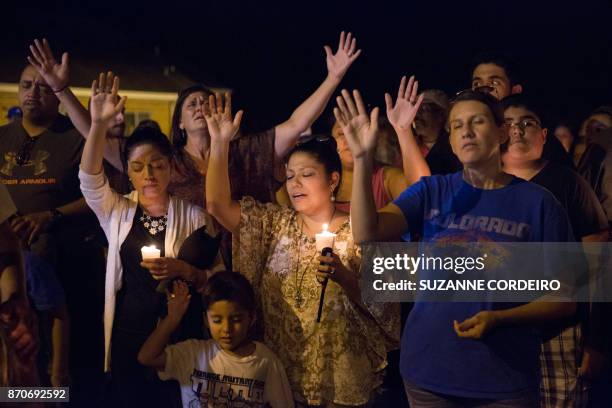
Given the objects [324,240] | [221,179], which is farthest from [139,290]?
[324,240]

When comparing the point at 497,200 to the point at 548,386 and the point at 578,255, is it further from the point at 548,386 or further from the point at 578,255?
the point at 548,386

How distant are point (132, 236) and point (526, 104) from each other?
1773 millimetres

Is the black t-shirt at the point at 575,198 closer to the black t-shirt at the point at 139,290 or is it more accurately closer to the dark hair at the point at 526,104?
the dark hair at the point at 526,104

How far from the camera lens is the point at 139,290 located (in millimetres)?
3020

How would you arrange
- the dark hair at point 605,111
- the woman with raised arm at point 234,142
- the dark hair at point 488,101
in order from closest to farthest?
1. the dark hair at point 488,101
2. the woman with raised arm at point 234,142
3. the dark hair at point 605,111

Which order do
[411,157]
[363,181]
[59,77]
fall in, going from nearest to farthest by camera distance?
[363,181], [411,157], [59,77]

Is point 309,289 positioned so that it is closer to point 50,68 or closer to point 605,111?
point 50,68

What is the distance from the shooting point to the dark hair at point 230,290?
9.36 feet

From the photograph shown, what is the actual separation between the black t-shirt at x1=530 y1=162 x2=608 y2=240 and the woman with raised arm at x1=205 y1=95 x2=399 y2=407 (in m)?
0.82

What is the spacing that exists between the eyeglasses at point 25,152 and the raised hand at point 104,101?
0.67m

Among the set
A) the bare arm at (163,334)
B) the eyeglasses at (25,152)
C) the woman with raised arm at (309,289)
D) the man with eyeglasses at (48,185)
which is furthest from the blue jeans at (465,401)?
the eyeglasses at (25,152)

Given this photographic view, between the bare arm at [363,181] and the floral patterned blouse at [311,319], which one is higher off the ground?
the bare arm at [363,181]

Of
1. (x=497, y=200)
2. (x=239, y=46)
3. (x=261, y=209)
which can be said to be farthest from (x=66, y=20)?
(x=497, y=200)

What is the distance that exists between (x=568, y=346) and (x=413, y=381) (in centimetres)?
93
